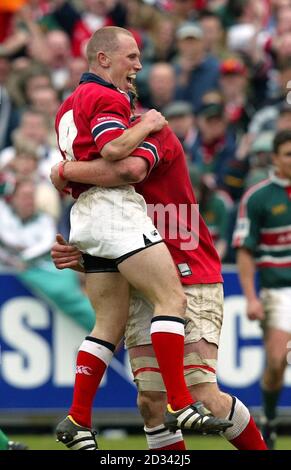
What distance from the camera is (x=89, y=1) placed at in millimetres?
15883

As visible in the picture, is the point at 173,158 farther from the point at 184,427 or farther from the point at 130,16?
the point at 130,16

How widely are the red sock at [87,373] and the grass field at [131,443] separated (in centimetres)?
347

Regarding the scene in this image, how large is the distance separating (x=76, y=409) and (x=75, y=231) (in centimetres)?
101

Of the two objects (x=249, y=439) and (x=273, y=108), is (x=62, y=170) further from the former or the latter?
(x=273, y=108)

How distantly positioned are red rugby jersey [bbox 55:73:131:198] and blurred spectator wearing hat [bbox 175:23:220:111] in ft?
24.6

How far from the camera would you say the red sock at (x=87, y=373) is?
748cm

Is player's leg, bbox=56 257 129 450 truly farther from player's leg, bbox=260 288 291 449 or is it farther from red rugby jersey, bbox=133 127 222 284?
player's leg, bbox=260 288 291 449

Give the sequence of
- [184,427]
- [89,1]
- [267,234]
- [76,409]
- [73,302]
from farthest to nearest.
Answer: [89,1]
[73,302]
[267,234]
[76,409]
[184,427]

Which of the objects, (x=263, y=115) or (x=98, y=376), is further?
(x=263, y=115)

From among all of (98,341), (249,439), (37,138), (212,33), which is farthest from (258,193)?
(212,33)

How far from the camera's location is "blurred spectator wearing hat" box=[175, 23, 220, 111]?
14922mm

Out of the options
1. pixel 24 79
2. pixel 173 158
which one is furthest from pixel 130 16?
pixel 173 158

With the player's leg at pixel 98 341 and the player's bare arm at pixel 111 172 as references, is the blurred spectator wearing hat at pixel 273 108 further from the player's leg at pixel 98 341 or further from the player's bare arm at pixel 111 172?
the player's bare arm at pixel 111 172

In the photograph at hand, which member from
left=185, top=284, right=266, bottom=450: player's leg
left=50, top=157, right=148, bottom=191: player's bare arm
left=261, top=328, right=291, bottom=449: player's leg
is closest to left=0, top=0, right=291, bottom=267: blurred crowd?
left=261, top=328, right=291, bottom=449: player's leg
